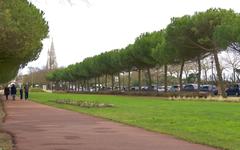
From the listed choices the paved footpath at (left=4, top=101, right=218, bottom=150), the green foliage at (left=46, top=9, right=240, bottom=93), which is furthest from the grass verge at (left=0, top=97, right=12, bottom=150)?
the green foliage at (left=46, top=9, right=240, bottom=93)

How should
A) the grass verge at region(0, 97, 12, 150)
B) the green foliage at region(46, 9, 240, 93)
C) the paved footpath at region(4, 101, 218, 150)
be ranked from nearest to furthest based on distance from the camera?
1. the grass verge at region(0, 97, 12, 150)
2. the paved footpath at region(4, 101, 218, 150)
3. the green foliage at region(46, 9, 240, 93)

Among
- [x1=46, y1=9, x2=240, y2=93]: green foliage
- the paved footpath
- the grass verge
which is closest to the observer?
the grass verge

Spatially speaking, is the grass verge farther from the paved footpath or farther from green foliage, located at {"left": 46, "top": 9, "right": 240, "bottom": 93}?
green foliage, located at {"left": 46, "top": 9, "right": 240, "bottom": 93}

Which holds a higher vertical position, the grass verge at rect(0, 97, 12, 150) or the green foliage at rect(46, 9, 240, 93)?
the green foliage at rect(46, 9, 240, 93)

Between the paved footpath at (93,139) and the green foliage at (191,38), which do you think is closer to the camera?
the paved footpath at (93,139)

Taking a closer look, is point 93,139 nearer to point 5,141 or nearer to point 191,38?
point 5,141

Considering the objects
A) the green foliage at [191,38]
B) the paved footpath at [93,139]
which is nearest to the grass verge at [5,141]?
the paved footpath at [93,139]

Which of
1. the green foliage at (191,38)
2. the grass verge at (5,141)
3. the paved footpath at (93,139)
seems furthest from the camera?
the green foliage at (191,38)

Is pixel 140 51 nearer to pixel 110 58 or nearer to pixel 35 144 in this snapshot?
pixel 110 58

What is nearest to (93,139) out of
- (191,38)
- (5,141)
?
(5,141)

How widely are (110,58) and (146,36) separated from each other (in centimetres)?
2070

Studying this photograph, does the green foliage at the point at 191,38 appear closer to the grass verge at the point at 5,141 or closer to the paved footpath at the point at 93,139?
the paved footpath at the point at 93,139

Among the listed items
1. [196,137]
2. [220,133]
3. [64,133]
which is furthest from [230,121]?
[64,133]

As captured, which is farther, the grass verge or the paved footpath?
the paved footpath
